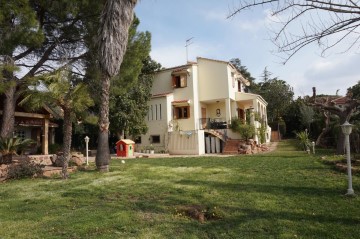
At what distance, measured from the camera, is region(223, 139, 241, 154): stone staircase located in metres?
25.6

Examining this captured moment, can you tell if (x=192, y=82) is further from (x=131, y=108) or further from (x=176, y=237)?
(x=176, y=237)

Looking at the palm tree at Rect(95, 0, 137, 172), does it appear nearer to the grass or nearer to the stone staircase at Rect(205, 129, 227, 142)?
the grass

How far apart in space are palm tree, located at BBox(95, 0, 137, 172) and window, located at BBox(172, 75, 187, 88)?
16.1 m

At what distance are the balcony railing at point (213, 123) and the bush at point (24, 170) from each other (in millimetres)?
18452

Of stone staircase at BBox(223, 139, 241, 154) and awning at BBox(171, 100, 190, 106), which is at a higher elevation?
awning at BBox(171, 100, 190, 106)

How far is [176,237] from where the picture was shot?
5.44 m

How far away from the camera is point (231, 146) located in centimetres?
2617

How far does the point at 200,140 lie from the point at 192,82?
19.0ft

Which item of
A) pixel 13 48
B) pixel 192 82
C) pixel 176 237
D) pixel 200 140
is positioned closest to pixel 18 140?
pixel 13 48

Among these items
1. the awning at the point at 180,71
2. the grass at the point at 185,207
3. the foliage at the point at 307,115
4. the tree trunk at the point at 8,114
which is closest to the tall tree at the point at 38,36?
the tree trunk at the point at 8,114

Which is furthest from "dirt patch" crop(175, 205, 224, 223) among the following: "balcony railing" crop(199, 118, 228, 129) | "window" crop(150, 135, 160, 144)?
"window" crop(150, 135, 160, 144)

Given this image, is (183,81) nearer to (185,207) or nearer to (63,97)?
(63,97)

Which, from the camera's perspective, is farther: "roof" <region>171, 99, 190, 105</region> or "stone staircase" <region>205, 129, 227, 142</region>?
"roof" <region>171, 99, 190, 105</region>

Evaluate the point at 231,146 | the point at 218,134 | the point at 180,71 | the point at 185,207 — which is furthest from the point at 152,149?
the point at 185,207
